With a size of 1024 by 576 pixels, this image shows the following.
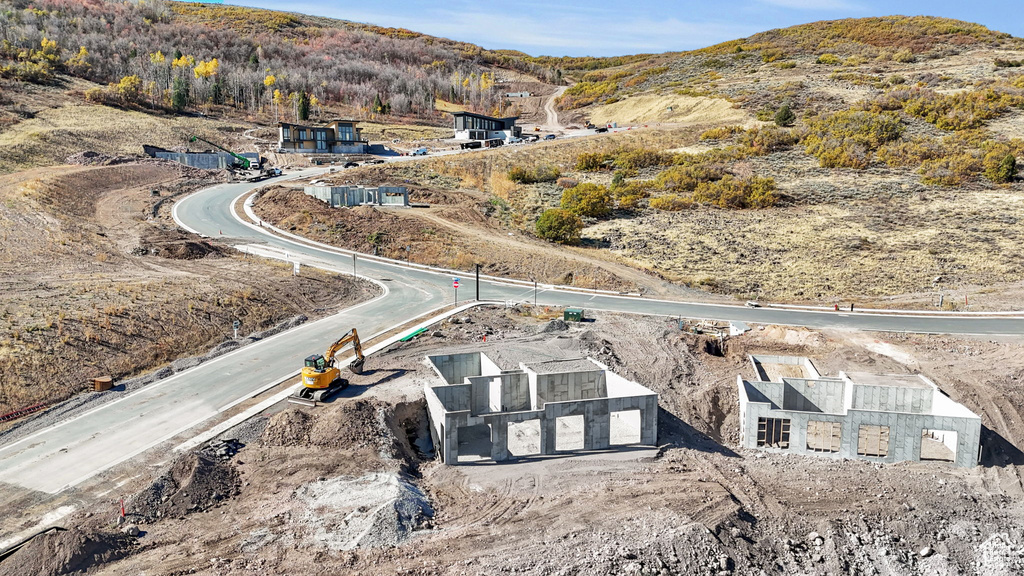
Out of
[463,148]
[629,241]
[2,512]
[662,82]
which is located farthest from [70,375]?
[662,82]

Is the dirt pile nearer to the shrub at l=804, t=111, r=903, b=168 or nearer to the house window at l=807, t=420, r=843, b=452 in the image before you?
the house window at l=807, t=420, r=843, b=452

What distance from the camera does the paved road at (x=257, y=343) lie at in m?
21.5

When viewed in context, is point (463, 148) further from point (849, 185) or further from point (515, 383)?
point (515, 383)

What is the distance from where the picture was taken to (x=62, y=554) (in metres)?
15.5

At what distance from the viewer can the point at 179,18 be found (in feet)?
613

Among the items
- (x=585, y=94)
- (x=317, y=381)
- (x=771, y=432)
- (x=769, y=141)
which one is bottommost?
(x=771, y=432)

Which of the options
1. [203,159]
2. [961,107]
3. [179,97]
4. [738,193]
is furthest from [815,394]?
[179,97]

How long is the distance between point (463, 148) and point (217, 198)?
1544 inches

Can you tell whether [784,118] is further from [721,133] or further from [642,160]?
[642,160]

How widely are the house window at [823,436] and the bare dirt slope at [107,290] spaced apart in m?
25.7

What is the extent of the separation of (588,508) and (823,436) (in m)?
12.7

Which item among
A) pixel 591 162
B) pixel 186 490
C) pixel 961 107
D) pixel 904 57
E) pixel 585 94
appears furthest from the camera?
pixel 585 94

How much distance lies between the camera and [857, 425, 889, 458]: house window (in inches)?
995

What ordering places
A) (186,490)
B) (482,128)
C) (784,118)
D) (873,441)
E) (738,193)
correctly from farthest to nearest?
(482,128)
(784,118)
(738,193)
(873,441)
(186,490)
